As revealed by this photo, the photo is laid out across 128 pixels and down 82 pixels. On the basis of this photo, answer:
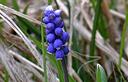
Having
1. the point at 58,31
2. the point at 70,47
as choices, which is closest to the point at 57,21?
the point at 58,31

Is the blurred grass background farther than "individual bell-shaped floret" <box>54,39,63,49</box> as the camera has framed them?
Yes

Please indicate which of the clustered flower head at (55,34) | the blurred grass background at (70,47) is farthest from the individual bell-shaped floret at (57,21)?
the blurred grass background at (70,47)

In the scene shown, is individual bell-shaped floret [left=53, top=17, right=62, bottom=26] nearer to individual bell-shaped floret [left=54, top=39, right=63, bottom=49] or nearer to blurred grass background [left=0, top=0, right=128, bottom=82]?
individual bell-shaped floret [left=54, top=39, right=63, bottom=49]

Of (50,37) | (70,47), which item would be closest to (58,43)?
(50,37)

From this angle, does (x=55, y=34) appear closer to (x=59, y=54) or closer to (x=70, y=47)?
(x=59, y=54)

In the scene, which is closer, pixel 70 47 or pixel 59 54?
pixel 59 54

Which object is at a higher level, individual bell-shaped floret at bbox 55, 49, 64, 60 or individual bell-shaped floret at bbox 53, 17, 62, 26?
individual bell-shaped floret at bbox 53, 17, 62, 26

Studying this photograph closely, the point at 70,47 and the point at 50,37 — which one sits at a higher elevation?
the point at 50,37

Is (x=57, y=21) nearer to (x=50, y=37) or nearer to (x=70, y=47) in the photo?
(x=50, y=37)

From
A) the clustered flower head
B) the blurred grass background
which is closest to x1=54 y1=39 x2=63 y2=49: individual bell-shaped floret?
the clustered flower head
